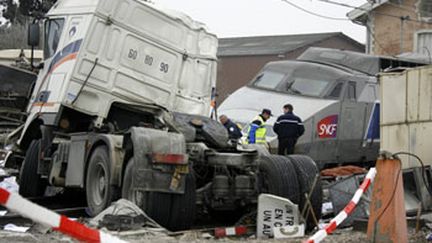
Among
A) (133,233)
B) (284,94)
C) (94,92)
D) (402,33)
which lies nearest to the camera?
(133,233)

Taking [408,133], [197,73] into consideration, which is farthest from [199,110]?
[408,133]

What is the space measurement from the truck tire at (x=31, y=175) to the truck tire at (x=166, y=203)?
3708 millimetres

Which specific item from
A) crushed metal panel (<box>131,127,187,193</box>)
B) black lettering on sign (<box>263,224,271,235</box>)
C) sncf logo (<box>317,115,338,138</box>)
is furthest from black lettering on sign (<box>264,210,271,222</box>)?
sncf logo (<box>317,115,338,138</box>)

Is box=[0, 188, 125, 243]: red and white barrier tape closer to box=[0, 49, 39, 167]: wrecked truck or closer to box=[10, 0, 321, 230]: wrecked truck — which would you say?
box=[10, 0, 321, 230]: wrecked truck

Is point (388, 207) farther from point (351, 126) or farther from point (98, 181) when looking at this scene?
point (351, 126)

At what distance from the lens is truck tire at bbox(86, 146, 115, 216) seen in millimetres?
10359

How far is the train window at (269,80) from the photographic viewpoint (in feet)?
64.7

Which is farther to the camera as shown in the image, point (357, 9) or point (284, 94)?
point (357, 9)

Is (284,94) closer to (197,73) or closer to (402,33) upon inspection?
(197,73)

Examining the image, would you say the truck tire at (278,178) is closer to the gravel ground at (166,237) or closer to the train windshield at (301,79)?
the gravel ground at (166,237)

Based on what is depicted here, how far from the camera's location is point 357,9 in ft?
105

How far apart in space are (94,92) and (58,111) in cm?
63

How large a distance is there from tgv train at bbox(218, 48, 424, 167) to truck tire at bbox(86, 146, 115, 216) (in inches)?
285

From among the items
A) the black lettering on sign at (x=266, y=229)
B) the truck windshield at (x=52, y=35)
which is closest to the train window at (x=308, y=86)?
the truck windshield at (x=52, y=35)
